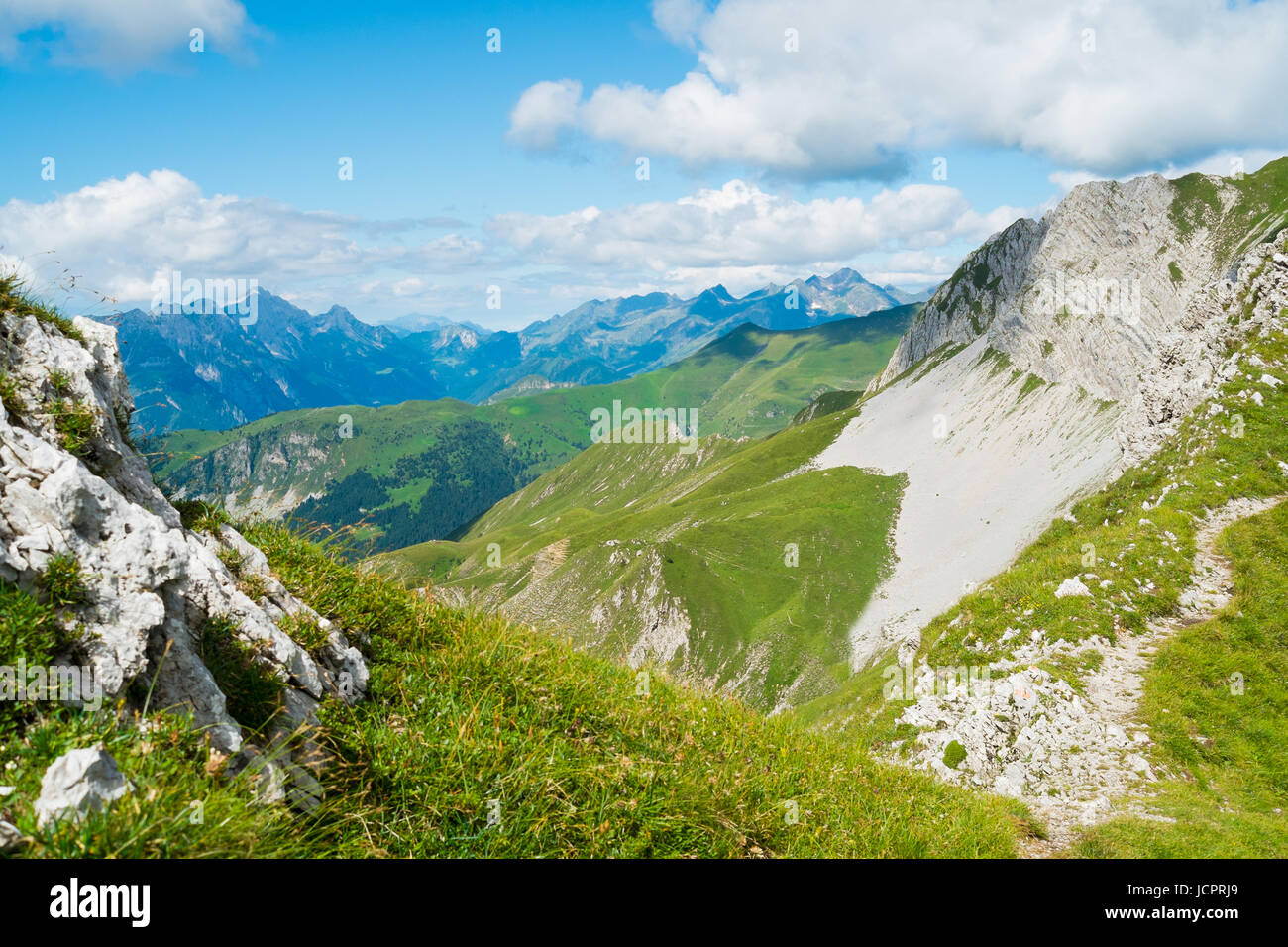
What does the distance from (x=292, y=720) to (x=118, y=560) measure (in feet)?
7.10

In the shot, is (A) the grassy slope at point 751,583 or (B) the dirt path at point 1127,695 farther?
(A) the grassy slope at point 751,583

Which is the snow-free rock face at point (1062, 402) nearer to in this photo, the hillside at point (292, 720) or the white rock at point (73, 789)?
the hillside at point (292, 720)

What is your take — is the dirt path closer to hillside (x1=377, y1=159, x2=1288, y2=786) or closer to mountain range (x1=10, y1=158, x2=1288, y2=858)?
mountain range (x1=10, y1=158, x2=1288, y2=858)

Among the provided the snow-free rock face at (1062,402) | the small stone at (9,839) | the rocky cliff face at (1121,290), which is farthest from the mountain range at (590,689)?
the rocky cliff face at (1121,290)

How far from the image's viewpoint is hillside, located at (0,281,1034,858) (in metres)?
4.40

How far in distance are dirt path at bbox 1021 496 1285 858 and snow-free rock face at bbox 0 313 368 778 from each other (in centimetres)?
1065

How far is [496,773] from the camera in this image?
597 cm

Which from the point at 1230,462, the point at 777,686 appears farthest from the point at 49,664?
the point at 777,686

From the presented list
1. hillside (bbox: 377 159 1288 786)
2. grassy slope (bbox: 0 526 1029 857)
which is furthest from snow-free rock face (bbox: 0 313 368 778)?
hillside (bbox: 377 159 1288 786)

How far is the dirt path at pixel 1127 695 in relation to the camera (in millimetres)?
12875

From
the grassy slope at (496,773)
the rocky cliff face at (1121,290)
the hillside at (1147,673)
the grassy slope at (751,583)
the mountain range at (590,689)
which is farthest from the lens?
the rocky cliff face at (1121,290)

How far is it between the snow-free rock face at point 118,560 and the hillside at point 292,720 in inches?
0.8

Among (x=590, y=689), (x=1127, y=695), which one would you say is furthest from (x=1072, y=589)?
(x=590, y=689)
